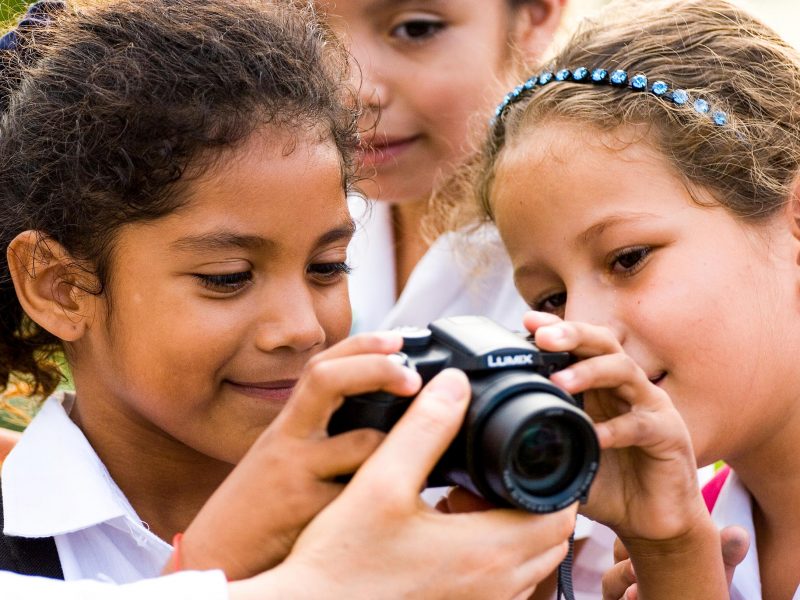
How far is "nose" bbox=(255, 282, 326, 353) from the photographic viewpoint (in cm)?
149

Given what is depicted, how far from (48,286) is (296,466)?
0.63 metres

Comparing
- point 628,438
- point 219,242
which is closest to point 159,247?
point 219,242

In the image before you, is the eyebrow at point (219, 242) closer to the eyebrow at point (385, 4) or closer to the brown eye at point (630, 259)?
the brown eye at point (630, 259)

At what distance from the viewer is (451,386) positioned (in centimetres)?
112

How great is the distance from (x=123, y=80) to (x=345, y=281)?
430 mm

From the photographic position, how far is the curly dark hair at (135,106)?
1.52 m

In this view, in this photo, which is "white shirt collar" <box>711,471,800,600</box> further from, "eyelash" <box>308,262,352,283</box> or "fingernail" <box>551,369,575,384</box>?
"eyelash" <box>308,262,352,283</box>

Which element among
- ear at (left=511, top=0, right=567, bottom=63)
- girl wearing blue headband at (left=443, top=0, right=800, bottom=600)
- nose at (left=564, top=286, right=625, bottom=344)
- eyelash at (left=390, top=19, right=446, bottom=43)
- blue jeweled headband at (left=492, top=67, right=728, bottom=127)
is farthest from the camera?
ear at (left=511, top=0, right=567, bottom=63)

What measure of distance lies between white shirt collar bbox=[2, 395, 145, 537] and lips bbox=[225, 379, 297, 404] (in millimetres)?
231

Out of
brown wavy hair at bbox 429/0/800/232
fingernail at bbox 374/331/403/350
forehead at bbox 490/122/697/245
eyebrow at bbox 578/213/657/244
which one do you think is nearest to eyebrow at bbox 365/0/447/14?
brown wavy hair at bbox 429/0/800/232

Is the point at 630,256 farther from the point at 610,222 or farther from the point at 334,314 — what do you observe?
the point at 334,314

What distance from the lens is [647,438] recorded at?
1.31 metres

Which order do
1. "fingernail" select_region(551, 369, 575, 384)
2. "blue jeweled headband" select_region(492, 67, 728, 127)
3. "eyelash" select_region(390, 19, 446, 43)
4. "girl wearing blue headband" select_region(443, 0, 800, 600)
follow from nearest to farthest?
"fingernail" select_region(551, 369, 575, 384)
"girl wearing blue headband" select_region(443, 0, 800, 600)
"blue jeweled headband" select_region(492, 67, 728, 127)
"eyelash" select_region(390, 19, 446, 43)

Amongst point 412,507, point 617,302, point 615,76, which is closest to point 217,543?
point 412,507
